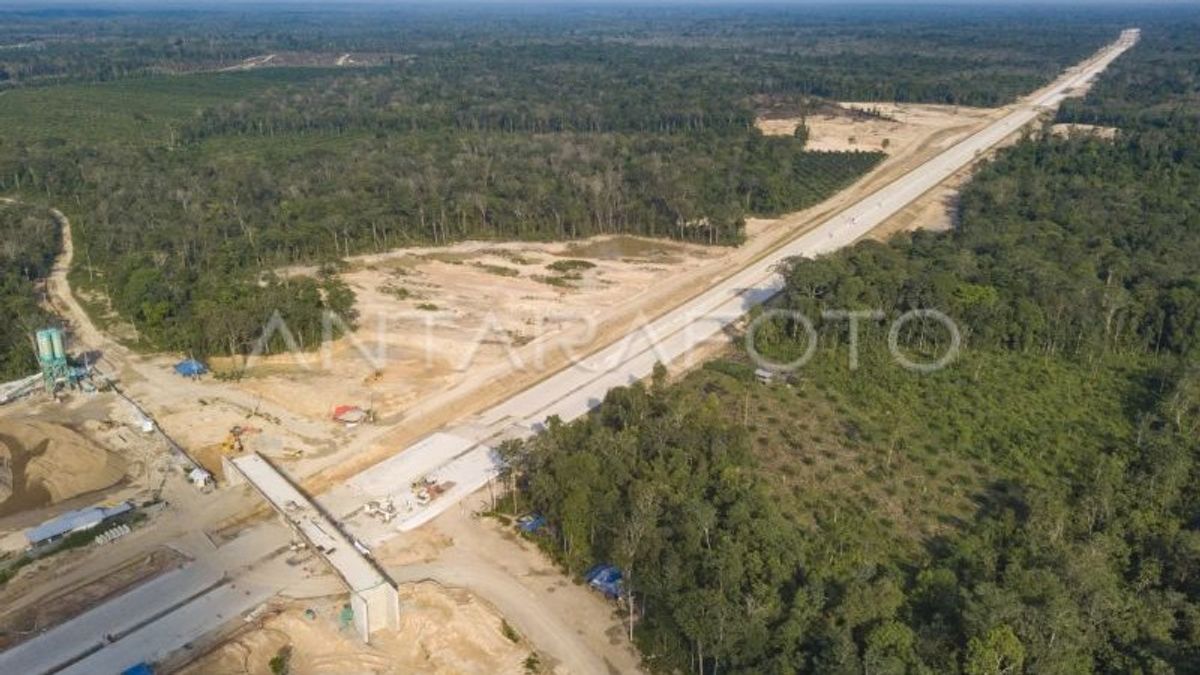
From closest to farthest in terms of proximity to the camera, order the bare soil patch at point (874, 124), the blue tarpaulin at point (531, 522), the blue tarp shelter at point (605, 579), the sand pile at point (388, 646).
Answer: the sand pile at point (388, 646)
the blue tarp shelter at point (605, 579)
the blue tarpaulin at point (531, 522)
the bare soil patch at point (874, 124)

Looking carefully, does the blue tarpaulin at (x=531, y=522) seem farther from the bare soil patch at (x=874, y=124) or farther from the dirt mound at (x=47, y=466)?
the bare soil patch at (x=874, y=124)

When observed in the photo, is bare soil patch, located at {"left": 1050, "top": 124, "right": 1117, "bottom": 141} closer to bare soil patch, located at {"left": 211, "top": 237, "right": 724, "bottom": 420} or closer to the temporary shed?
bare soil patch, located at {"left": 211, "top": 237, "right": 724, "bottom": 420}

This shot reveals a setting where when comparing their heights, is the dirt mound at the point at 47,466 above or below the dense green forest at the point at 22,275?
below

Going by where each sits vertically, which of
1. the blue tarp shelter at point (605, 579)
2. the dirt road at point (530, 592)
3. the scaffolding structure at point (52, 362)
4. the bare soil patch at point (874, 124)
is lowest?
the dirt road at point (530, 592)

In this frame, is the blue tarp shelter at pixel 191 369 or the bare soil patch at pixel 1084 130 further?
the bare soil patch at pixel 1084 130

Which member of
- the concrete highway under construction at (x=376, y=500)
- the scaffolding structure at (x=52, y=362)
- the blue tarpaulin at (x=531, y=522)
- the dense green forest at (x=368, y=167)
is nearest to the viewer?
the concrete highway under construction at (x=376, y=500)

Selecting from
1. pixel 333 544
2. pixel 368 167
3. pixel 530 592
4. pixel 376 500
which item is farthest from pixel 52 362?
pixel 368 167

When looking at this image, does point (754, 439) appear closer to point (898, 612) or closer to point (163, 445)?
point (898, 612)

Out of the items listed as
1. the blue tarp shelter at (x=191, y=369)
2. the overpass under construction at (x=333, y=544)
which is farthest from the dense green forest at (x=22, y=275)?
the overpass under construction at (x=333, y=544)
